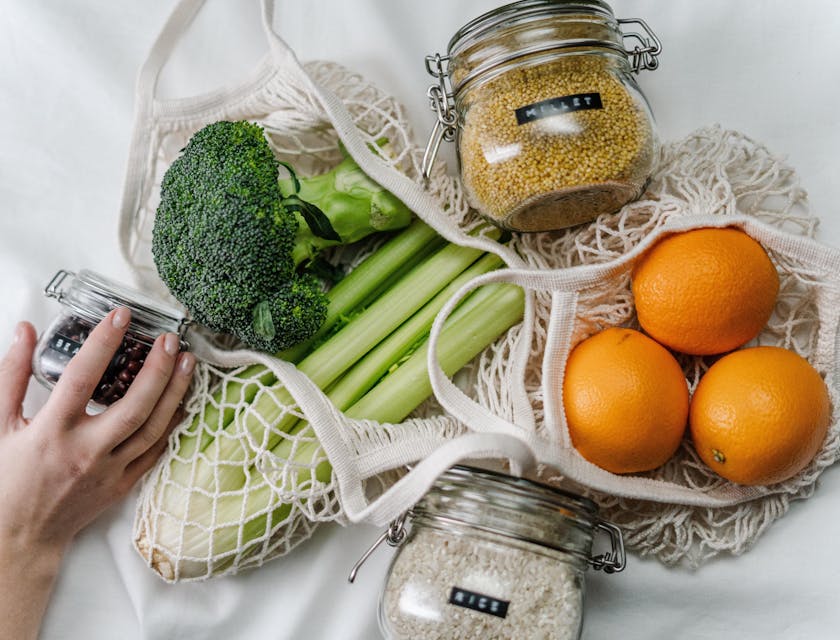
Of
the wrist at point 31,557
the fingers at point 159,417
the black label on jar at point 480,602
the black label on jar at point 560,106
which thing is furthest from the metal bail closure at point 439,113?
the wrist at point 31,557

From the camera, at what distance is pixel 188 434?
0.94m

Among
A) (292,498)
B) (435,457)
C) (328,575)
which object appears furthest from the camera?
(328,575)

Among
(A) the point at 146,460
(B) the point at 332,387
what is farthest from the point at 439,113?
(A) the point at 146,460

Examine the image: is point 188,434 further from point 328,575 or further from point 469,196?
point 469,196

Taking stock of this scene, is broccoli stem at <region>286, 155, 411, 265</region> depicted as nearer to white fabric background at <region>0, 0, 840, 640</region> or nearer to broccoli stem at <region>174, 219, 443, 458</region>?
broccoli stem at <region>174, 219, 443, 458</region>

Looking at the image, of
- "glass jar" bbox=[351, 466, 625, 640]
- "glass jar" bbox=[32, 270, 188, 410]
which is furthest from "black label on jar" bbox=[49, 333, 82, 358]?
"glass jar" bbox=[351, 466, 625, 640]

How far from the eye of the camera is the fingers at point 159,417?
934mm

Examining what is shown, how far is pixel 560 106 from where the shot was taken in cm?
80

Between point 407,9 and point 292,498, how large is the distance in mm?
690

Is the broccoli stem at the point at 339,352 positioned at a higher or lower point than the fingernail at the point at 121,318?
lower

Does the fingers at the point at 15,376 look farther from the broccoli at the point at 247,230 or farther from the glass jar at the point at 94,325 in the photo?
the broccoli at the point at 247,230

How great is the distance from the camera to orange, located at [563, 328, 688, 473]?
32.2 inches

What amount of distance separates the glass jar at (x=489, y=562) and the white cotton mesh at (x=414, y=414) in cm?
6

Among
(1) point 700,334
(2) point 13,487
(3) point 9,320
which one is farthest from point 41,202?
(1) point 700,334
